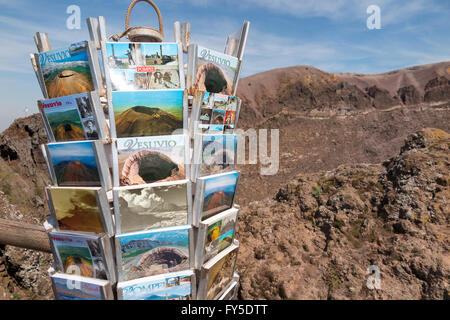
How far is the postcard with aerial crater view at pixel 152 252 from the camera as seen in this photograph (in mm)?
2541

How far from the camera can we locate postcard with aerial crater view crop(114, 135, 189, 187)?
2.44 metres

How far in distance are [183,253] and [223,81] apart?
195cm

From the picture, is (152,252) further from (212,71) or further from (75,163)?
(212,71)

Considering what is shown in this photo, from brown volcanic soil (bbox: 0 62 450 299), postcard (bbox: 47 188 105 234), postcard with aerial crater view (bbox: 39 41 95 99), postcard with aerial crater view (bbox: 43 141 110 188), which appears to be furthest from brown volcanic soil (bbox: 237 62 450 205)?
postcard with aerial crater view (bbox: 39 41 95 99)

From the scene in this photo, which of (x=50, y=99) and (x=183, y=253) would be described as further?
(x=183, y=253)

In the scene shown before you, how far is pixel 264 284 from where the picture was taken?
3.22m

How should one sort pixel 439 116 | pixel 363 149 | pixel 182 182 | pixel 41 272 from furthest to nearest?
pixel 439 116, pixel 363 149, pixel 41 272, pixel 182 182

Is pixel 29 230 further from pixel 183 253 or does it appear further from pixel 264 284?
pixel 264 284

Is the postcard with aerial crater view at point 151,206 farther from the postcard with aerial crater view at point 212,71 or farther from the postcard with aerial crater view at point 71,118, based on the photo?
the postcard with aerial crater view at point 212,71

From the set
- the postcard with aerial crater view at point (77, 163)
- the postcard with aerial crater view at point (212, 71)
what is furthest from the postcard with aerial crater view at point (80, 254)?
the postcard with aerial crater view at point (212, 71)

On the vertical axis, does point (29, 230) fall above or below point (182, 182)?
below

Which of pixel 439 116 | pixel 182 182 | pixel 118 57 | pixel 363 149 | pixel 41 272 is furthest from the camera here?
pixel 439 116

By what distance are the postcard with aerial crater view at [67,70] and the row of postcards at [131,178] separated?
0.04 ft

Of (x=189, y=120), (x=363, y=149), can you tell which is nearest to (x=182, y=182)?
(x=189, y=120)
